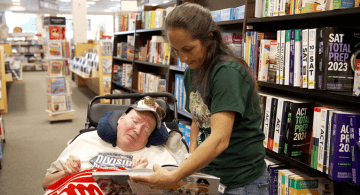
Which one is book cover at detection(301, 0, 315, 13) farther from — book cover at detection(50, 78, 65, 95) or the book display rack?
book cover at detection(50, 78, 65, 95)

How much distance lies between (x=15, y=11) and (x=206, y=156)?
68.8ft

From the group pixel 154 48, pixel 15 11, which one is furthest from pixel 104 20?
pixel 154 48

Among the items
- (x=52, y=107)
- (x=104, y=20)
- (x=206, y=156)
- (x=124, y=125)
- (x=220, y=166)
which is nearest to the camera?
(x=206, y=156)

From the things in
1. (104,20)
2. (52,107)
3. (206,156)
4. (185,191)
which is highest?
(104,20)

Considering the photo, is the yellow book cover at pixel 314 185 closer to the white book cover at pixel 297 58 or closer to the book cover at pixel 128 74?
the white book cover at pixel 297 58

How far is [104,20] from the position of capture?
2144 cm

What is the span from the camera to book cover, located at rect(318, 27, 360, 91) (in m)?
1.47

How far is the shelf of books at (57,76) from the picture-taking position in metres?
5.09

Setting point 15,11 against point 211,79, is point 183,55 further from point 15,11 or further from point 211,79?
point 15,11

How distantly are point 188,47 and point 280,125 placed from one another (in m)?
1.08

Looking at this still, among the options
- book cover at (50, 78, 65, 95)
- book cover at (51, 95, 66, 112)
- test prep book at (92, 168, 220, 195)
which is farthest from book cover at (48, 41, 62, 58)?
test prep book at (92, 168, 220, 195)

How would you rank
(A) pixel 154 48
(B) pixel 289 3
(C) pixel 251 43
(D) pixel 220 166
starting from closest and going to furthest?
(D) pixel 220 166 → (B) pixel 289 3 → (C) pixel 251 43 → (A) pixel 154 48

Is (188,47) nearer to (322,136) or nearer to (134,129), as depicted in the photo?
(134,129)

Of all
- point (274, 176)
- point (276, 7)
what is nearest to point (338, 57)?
point (276, 7)
